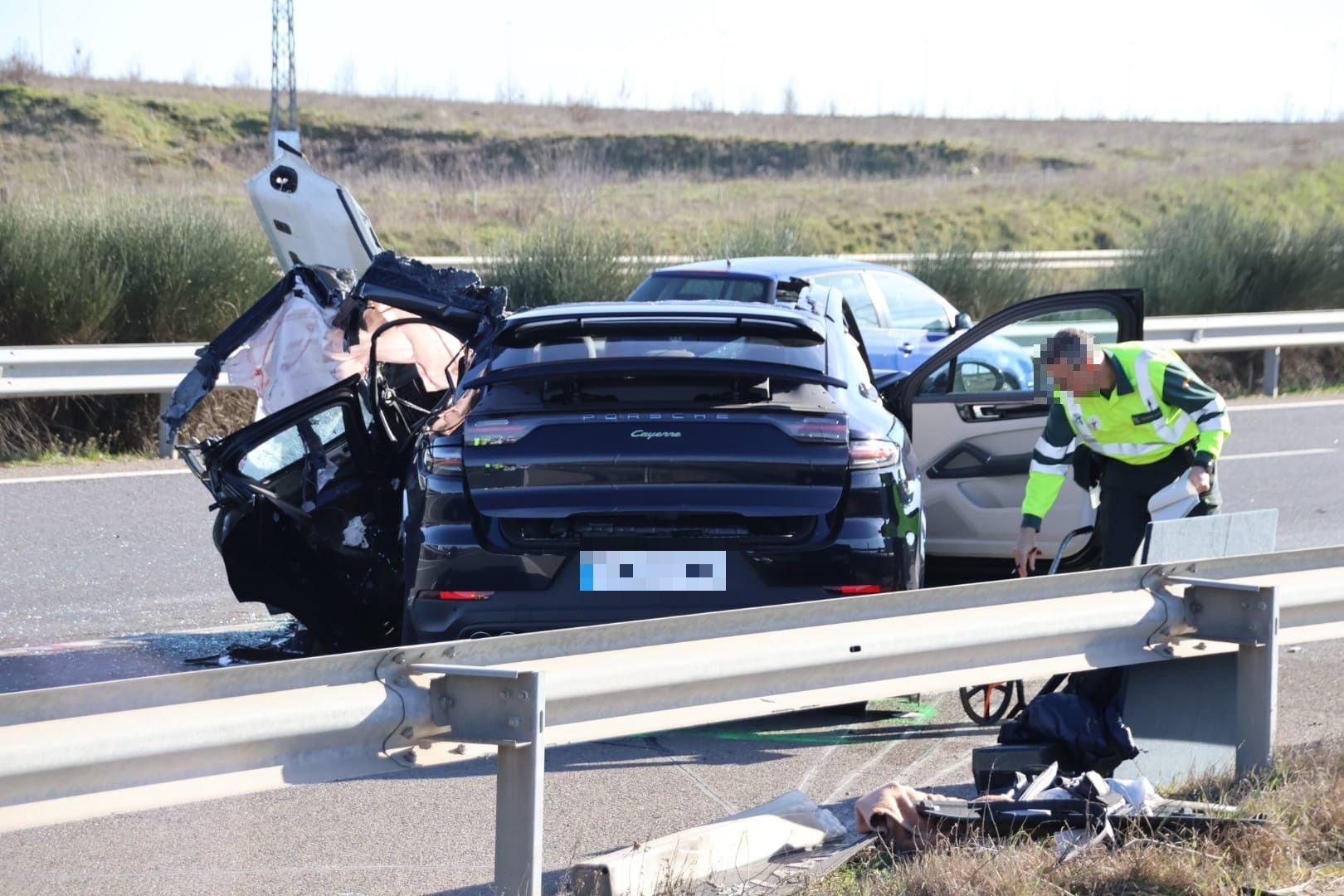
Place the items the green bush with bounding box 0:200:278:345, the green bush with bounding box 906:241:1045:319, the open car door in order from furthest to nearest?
the green bush with bounding box 906:241:1045:319
the green bush with bounding box 0:200:278:345
the open car door

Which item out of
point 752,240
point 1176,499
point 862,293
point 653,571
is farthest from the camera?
point 752,240

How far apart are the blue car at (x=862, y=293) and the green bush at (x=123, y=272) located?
3.95 meters

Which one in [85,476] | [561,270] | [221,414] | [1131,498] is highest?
[561,270]

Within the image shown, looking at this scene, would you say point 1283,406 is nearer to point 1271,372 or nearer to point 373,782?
point 1271,372

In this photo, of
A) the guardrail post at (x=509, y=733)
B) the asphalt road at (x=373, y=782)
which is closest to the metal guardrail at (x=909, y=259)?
the asphalt road at (x=373, y=782)

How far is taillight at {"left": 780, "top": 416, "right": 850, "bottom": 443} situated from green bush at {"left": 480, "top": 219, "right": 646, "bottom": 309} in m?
9.92

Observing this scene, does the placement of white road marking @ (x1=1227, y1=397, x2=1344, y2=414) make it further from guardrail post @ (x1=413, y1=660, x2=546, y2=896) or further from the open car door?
guardrail post @ (x1=413, y1=660, x2=546, y2=896)

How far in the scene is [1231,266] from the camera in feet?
59.4

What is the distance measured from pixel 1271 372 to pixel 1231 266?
2.01 m

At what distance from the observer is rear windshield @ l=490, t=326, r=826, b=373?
524cm

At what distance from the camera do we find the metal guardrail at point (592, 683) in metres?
2.93

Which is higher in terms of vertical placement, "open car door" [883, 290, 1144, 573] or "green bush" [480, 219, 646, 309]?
"green bush" [480, 219, 646, 309]

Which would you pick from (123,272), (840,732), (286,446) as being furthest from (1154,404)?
(123,272)

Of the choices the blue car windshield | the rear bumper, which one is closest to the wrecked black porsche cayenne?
the rear bumper
